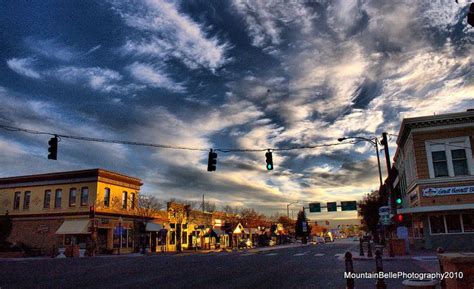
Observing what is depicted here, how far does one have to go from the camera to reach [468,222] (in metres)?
30.4

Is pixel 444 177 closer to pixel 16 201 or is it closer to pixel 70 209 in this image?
pixel 70 209

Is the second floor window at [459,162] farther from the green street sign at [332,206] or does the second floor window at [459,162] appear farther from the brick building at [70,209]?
the green street sign at [332,206]

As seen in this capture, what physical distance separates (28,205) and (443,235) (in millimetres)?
45434

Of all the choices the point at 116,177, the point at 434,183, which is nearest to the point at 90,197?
the point at 116,177

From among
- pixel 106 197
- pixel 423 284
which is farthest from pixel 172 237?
pixel 423 284

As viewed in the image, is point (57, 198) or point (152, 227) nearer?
point (57, 198)

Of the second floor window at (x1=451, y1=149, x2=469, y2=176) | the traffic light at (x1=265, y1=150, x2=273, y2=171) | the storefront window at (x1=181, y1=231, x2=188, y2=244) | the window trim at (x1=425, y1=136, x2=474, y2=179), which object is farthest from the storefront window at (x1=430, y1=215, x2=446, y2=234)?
the storefront window at (x1=181, y1=231, x2=188, y2=244)

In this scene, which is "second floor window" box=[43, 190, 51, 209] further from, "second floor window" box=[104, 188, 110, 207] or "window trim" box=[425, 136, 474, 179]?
"window trim" box=[425, 136, 474, 179]

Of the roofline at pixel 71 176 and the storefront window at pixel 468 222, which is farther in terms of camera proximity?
the roofline at pixel 71 176

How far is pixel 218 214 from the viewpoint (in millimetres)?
77562

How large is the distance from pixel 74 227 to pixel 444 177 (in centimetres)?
3720

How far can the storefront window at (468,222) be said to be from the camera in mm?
30219

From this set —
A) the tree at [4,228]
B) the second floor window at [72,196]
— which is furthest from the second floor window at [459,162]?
the tree at [4,228]

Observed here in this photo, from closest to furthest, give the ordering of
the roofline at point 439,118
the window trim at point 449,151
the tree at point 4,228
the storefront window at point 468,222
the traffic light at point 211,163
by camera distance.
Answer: the traffic light at point 211,163, the storefront window at point 468,222, the window trim at point 449,151, the roofline at point 439,118, the tree at point 4,228
